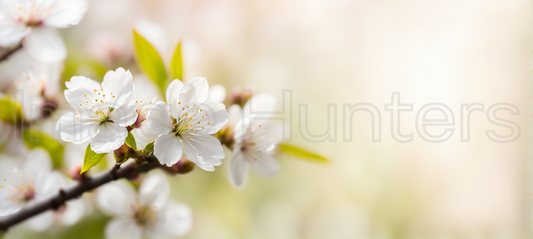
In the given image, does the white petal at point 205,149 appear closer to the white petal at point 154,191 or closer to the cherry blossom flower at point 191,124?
the cherry blossom flower at point 191,124

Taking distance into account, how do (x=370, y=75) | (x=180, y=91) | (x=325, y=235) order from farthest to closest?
1. (x=370, y=75)
2. (x=325, y=235)
3. (x=180, y=91)

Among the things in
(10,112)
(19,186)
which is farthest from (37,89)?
(19,186)

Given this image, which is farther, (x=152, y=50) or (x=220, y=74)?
(x=220, y=74)

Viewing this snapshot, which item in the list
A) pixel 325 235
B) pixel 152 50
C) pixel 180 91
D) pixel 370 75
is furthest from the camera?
pixel 370 75

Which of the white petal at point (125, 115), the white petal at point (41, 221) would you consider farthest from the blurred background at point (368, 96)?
the white petal at point (125, 115)

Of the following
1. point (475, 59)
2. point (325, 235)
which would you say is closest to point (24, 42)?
point (325, 235)

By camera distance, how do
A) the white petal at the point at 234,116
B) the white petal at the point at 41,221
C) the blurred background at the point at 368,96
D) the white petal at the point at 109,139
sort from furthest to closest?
the blurred background at the point at 368,96
the white petal at the point at 41,221
the white petal at the point at 234,116
the white petal at the point at 109,139

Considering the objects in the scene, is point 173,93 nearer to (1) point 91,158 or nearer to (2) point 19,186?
(1) point 91,158

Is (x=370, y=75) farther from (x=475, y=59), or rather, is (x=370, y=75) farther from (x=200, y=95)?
(x=200, y=95)
